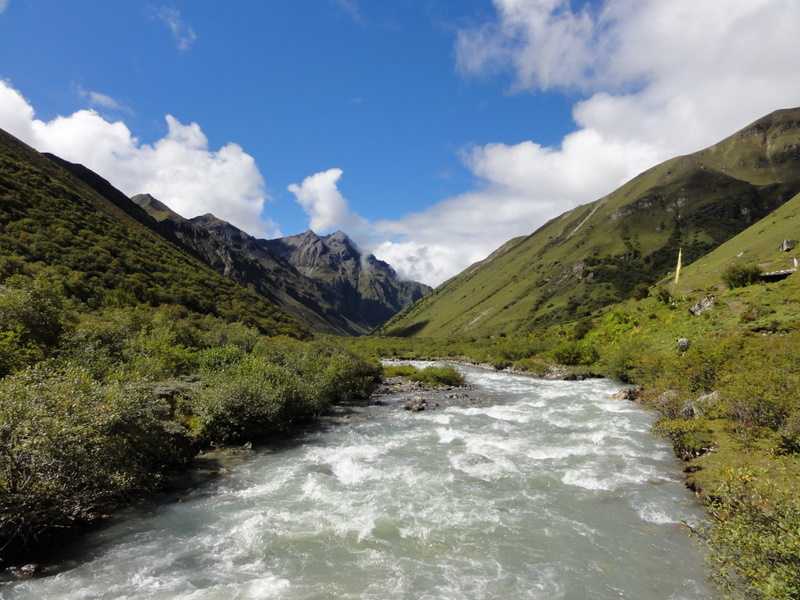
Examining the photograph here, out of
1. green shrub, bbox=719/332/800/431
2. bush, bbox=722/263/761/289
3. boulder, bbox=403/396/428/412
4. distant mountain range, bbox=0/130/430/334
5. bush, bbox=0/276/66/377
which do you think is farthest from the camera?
bush, bbox=722/263/761/289

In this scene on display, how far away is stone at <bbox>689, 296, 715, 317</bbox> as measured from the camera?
73406mm

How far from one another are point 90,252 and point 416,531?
76.6 meters

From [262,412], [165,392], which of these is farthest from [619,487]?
[165,392]

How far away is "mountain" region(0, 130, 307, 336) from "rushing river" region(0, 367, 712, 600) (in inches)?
1871

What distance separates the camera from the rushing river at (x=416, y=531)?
15.3 m

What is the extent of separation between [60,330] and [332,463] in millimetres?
25793

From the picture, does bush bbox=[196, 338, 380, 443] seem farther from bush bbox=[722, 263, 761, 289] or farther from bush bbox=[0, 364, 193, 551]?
bush bbox=[722, 263, 761, 289]

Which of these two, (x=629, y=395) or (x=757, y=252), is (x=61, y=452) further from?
(x=757, y=252)

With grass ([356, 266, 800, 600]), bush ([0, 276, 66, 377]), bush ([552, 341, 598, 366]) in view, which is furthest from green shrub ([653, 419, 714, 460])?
bush ([552, 341, 598, 366])

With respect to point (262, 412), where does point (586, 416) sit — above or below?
below

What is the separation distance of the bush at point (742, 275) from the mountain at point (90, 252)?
8317 cm

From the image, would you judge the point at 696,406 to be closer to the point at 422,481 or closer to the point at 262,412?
the point at 422,481

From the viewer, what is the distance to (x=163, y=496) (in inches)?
892

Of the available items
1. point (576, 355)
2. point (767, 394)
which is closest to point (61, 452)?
point (767, 394)
